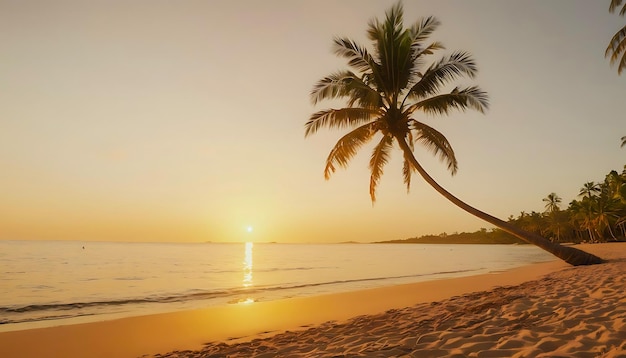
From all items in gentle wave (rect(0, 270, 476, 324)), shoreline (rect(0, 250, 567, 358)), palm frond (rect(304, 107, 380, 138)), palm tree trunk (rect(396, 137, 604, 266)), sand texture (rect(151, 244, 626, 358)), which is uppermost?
palm frond (rect(304, 107, 380, 138))

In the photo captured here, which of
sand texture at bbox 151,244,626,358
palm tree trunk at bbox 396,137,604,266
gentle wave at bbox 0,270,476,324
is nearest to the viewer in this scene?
sand texture at bbox 151,244,626,358

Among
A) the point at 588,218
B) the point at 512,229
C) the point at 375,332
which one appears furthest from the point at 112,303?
the point at 588,218

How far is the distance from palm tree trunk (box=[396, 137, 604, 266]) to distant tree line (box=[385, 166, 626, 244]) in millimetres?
23504

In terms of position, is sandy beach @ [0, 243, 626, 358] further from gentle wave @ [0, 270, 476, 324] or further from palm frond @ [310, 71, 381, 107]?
palm frond @ [310, 71, 381, 107]

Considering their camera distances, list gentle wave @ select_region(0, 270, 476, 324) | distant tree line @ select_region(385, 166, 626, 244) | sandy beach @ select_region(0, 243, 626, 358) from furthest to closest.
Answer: distant tree line @ select_region(385, 166, 626, 244), gentle wave @ select_region(0, 270, 476, 324), sandy beach @ select_region(0, 243, 626, 358)

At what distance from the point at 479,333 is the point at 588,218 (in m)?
71.7

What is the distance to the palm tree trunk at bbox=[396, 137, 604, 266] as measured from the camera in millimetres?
13383

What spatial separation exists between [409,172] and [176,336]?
12.9 m

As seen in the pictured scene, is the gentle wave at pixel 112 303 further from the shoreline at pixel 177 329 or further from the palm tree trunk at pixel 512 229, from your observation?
the palm tree trunk at pixel 512 229

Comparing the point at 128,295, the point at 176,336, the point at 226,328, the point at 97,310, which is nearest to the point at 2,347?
the point at 176,336

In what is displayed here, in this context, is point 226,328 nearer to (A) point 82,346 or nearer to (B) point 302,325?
(B) point 302,325

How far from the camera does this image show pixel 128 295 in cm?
1456

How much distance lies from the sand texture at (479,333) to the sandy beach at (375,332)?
0.01 m

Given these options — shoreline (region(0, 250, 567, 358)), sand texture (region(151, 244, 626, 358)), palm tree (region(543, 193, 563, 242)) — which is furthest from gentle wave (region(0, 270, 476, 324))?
palm tree (region(543, 193, 563, 242))
